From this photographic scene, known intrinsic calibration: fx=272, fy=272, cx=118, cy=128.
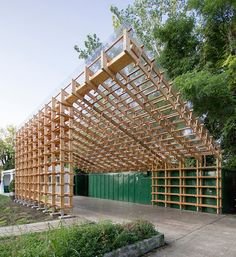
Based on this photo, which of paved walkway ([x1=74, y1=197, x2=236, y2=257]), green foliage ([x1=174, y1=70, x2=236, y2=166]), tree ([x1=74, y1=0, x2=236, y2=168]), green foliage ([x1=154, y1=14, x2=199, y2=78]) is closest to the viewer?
paved walkway ([x1=74, y1=197, x2=236, y2=257])

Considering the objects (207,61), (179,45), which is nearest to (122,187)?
(207,61)

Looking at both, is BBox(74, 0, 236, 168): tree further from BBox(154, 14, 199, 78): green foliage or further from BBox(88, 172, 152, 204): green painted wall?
BBox(88, 172, 152, 204): green painted wall

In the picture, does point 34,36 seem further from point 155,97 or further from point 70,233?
point 70,233

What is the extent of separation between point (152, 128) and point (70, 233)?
16.6 ft

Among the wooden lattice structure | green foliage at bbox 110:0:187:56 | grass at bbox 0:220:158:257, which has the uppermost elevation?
Answer: green foliage at bbox 110:0:187:56

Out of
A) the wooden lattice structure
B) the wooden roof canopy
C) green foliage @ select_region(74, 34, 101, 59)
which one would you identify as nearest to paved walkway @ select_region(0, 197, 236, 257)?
the wooden lattice structure

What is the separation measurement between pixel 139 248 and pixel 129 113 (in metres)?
4.25

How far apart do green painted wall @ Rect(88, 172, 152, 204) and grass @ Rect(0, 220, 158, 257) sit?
7188mm

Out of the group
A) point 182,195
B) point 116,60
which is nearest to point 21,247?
point 116,60

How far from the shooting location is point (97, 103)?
783cm

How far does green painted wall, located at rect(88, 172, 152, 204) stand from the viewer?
12.0 metres

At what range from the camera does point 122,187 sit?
526 inches

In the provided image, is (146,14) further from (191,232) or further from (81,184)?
(191,232)

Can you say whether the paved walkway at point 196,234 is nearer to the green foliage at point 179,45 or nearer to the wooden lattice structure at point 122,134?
the wooden lattice structure at point 122,134
